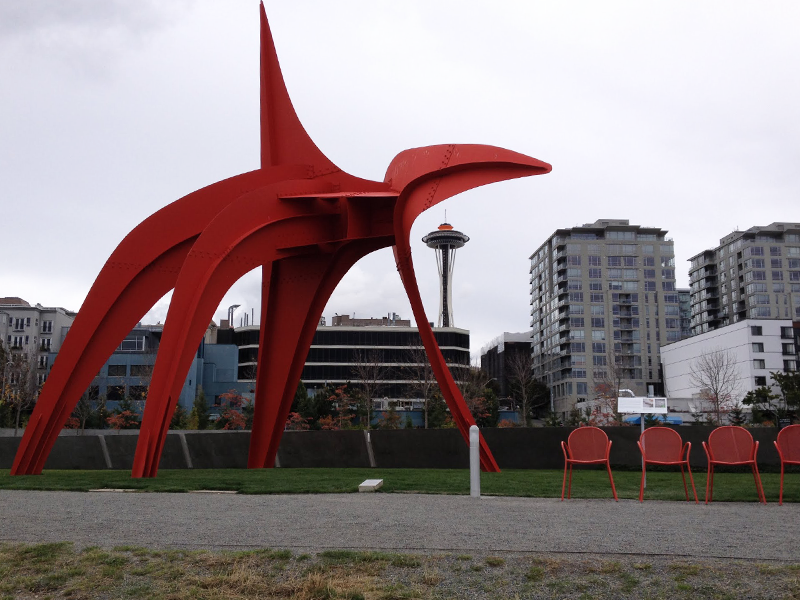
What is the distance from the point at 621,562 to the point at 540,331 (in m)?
114

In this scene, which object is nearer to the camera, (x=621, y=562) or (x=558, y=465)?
(x=621, y=562)

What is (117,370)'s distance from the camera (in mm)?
66500

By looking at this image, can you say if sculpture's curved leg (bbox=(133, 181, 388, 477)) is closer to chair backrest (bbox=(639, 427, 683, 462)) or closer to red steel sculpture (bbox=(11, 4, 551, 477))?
red steel sculpture (bbox=(11, 4, 551, 477))

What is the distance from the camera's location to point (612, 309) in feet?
342

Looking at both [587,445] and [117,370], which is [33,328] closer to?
[117,370]

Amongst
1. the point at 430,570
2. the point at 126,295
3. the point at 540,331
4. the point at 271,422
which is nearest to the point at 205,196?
the point at 126,295

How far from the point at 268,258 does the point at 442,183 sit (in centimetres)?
410

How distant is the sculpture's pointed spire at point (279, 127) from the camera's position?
16.6 meters

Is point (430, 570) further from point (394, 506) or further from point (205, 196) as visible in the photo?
point (205, 196)

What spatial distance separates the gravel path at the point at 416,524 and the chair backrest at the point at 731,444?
0.65 metres

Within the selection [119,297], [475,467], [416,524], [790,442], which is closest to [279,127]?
[119,297]

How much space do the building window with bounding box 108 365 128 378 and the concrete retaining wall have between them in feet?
158

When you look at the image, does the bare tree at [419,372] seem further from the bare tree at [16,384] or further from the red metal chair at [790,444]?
the red metal chair at [790,444]

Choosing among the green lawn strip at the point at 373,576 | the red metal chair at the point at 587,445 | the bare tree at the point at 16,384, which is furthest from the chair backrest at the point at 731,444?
the bare tree at the point at 16,384
